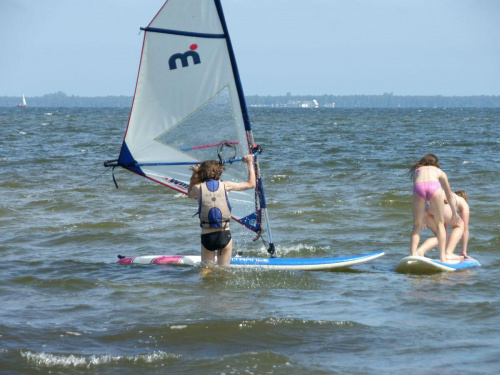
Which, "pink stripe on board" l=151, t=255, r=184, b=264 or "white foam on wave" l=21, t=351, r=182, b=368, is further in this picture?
"pink stripe on board" l=151, t=255, r=184, b=264

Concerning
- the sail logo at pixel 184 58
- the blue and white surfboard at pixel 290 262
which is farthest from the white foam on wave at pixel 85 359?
the sail logo at pixel 184 58

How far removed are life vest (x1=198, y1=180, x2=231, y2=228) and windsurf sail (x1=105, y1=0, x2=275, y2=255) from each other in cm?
99

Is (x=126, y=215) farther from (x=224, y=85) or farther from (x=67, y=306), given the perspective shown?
(x=67, y=306)

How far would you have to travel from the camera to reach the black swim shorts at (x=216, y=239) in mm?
9281

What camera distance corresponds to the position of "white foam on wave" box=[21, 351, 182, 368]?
20.8 ft

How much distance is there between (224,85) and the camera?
10156mm

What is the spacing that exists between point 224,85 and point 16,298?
393cm

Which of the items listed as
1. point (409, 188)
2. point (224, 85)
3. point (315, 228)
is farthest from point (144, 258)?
point (409, 188)

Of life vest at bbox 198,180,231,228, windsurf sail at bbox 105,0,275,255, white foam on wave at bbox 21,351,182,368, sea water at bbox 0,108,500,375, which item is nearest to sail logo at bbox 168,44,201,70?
windsurf sail at bbox 105,0,275,255

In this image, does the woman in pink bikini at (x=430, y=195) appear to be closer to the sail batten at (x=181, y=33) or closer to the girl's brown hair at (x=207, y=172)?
the girl's brown hair at (x=207, y=172)

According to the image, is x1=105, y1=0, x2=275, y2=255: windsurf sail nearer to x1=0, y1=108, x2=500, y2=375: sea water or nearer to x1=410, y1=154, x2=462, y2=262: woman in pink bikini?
x1=0, y1=108, x2=500, y2=375: sea water

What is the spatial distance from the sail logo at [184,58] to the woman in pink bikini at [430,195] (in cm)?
335

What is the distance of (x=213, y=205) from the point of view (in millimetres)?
9156

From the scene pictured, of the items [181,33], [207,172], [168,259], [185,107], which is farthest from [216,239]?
[181,33]
